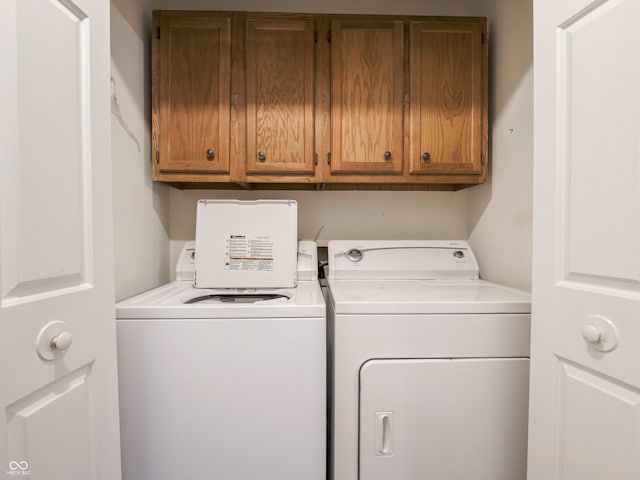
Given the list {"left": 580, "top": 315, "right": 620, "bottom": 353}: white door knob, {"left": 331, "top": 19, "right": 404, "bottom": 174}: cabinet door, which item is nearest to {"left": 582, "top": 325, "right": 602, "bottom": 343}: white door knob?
{"left": 580, "top": 315, "right": 620, "bottom": 353}: white door knob

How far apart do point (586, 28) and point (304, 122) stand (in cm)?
110

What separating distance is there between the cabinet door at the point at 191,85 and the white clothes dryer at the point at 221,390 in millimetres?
870

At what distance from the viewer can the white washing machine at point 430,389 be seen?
1140mm

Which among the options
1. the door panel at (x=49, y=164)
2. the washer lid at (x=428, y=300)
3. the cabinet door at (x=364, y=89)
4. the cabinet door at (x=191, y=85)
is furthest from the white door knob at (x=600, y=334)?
the cabinet door at (x=191, y=85)

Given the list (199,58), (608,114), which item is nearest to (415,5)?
(199,58)

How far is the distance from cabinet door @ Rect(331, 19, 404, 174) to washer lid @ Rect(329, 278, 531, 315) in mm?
673

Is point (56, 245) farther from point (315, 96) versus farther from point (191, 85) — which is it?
point (315, 96)

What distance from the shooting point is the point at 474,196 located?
191 centimetres

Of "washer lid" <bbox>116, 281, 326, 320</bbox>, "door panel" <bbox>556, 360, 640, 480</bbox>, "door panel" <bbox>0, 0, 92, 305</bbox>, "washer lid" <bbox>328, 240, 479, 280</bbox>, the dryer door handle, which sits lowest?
the dryer door handle

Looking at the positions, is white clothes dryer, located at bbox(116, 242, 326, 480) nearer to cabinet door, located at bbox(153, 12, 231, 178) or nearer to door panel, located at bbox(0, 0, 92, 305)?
door panel, located at bbox(0, 0, 92, 305)

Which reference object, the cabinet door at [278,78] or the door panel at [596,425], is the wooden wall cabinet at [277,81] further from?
the door panel at [596,425]

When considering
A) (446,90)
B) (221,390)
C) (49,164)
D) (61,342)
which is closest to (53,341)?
(61,342)

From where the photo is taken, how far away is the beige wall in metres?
1.44

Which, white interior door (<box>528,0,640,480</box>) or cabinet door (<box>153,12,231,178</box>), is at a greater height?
cabinet door (<box>153,12,231,178</box>)
